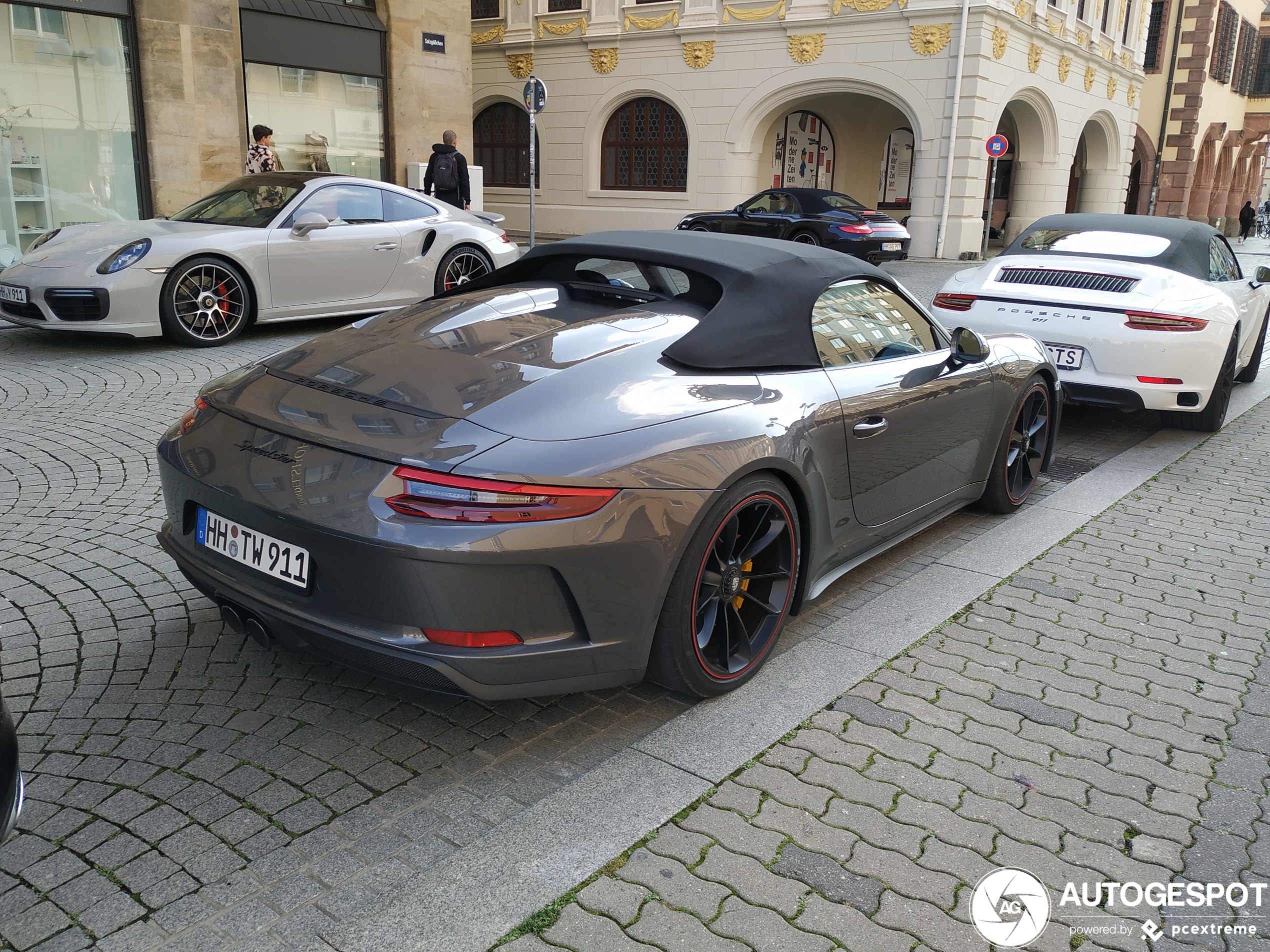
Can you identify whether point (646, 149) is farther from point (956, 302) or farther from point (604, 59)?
point (956, 302)

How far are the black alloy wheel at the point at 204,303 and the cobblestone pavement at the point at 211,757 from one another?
427 centimetres

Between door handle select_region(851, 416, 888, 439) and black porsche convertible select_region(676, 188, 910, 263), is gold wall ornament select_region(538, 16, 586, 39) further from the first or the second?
door handle select_region(851, 416, 888, 439)

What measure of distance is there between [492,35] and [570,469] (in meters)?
29.7

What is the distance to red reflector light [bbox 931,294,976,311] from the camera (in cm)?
705

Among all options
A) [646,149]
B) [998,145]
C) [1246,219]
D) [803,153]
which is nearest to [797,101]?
[803,153]

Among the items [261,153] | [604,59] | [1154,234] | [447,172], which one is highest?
[604,59]

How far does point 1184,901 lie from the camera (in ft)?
8.05

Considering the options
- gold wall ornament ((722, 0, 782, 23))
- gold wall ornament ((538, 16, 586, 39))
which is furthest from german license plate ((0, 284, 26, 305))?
gold wall ornament ((538, 16, 586, 39))

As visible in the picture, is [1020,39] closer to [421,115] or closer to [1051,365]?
[421,115]

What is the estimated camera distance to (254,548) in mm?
2881

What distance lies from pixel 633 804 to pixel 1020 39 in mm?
26572

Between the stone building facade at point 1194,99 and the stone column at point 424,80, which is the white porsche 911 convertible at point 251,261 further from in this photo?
the stone building facade at point 1194,99

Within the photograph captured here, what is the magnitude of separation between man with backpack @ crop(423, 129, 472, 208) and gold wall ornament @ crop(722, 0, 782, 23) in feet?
42.7

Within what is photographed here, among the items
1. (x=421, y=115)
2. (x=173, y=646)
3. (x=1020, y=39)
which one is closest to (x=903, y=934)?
(x=173, y=646)
